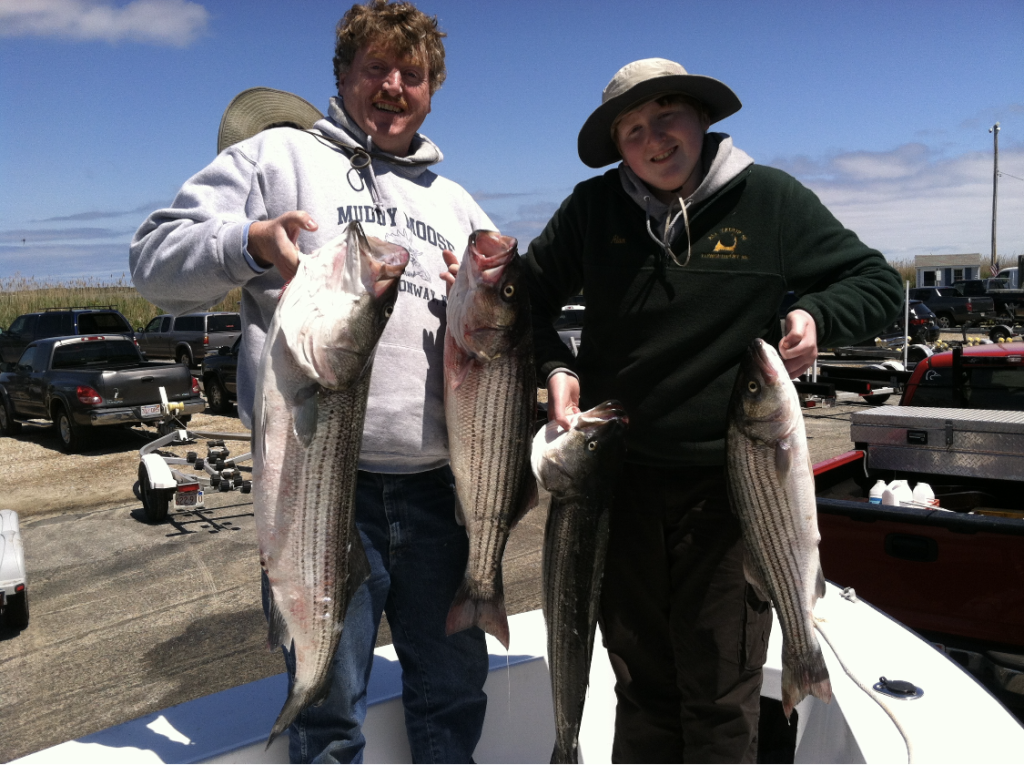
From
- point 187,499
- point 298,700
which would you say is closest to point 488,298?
point 298,700

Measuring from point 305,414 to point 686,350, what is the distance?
118 cm

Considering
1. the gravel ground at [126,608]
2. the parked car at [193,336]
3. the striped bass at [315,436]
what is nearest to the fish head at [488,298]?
the striped bass at [315,436]

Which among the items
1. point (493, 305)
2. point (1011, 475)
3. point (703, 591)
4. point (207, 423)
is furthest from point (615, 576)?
point (207, 423)

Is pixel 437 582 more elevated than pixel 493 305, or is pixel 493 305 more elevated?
pixel 493 305

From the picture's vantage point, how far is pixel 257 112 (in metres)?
3.39

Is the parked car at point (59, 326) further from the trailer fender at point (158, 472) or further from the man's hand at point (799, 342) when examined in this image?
the man's hand at point (799, 342)

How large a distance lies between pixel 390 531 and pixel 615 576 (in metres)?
0.77

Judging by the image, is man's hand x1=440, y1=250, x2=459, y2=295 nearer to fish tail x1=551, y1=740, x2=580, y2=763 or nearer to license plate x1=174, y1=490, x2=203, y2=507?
fish tail x1=551, y1=740, x2=580, y2=763

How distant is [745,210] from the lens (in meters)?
2.46

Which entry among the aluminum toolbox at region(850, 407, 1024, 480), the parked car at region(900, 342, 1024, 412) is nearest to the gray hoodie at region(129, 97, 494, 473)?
the aluminum toolbox at region(850, 407, 1024, 480)

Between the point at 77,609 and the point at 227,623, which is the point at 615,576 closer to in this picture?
the point at 227,623

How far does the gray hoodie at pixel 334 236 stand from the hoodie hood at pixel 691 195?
624mm

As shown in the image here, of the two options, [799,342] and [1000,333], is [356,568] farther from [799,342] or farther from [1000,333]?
[1000,333]

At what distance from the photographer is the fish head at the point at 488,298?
6.88ft
